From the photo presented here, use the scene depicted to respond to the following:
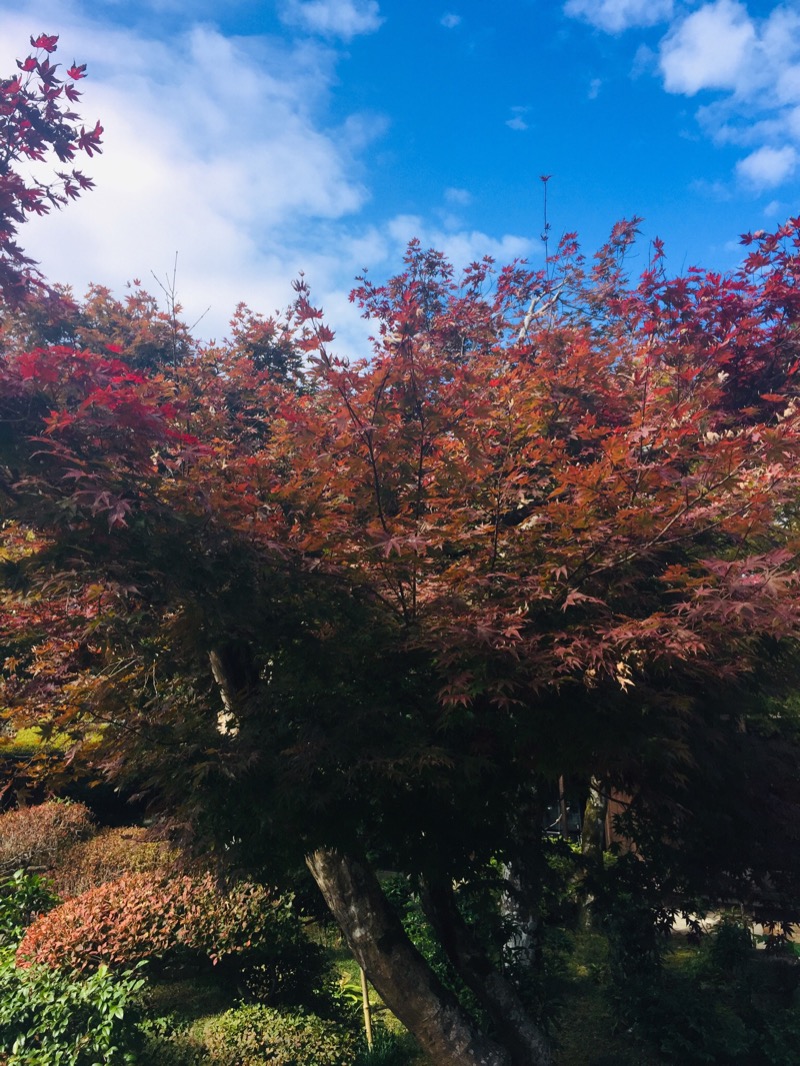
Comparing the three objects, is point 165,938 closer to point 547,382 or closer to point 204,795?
point 204,795

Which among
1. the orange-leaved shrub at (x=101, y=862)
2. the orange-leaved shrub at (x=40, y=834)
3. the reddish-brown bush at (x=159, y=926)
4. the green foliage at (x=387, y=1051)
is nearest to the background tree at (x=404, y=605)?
the green foliage at (x=387, y=1051)

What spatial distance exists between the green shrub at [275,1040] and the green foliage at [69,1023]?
31.8 inches

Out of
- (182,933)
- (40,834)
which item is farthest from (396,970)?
(40,834)

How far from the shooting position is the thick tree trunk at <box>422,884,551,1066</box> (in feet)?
16.3

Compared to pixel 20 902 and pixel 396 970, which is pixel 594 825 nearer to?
pixel 396 970

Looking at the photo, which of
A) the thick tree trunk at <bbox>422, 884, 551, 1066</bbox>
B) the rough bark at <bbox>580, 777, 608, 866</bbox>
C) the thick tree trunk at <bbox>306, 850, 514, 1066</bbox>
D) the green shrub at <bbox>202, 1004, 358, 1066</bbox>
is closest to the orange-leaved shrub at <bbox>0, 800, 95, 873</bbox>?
the green shrub at <bbox>202, 1004, 358, 1066</bbox>

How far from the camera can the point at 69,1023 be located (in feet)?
15.7

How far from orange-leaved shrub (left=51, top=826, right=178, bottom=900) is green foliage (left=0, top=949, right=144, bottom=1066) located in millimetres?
2642

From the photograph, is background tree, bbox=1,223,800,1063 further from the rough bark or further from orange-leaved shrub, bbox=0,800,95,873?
orange-leaved shrub, bbox=0,800,95,873

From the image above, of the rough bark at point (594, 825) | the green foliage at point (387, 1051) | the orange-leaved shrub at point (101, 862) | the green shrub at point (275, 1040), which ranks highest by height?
the rough bark at point (594, 825)

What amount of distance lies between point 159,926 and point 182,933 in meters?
0.22

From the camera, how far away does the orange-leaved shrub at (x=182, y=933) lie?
19.4 ft

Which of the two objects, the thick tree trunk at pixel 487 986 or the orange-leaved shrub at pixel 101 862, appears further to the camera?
the orange-leaved shrub at pixel 101 862

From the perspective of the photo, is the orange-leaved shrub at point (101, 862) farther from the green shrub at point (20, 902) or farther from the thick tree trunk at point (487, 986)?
the thick tree trunk at point (487, 986)
